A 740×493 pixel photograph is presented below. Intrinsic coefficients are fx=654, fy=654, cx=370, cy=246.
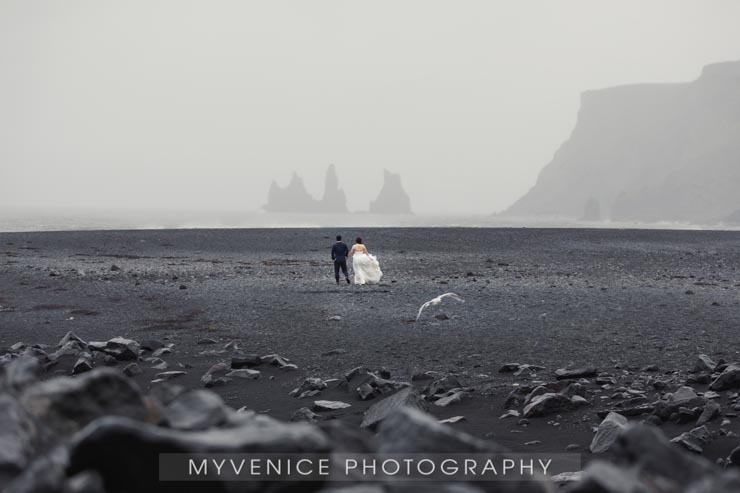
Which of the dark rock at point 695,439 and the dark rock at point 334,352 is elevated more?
the dark rock at point 334,352

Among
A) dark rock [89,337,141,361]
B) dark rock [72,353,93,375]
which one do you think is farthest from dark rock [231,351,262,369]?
dark rock [72,353,93,375]

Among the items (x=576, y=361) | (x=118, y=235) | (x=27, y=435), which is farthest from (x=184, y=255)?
(x=27, y=435)

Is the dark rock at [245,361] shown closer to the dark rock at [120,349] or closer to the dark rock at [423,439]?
the dark rock at [120,349]

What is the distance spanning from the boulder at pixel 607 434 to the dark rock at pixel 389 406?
7.07 feet

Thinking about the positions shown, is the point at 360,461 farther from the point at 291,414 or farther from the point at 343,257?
the point at 343,257

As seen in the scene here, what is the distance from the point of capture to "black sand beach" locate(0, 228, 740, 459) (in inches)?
407

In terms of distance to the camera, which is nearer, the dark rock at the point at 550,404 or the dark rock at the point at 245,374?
the dark rock at the point at 550,404

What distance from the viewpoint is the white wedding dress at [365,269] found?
78.2 ft

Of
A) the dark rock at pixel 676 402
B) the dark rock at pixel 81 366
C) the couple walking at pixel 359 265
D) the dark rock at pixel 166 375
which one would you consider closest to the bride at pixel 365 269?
the couple walking at pixel 359 265

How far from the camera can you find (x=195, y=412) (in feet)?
11.6

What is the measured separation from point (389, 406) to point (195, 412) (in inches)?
202

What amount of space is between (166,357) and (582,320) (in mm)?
9870

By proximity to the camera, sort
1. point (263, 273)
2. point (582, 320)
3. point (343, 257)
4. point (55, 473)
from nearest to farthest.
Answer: point (55, 473)
point (582, 320)
point (343, 257)
point (263, 273)

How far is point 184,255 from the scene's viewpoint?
36.0 meters
